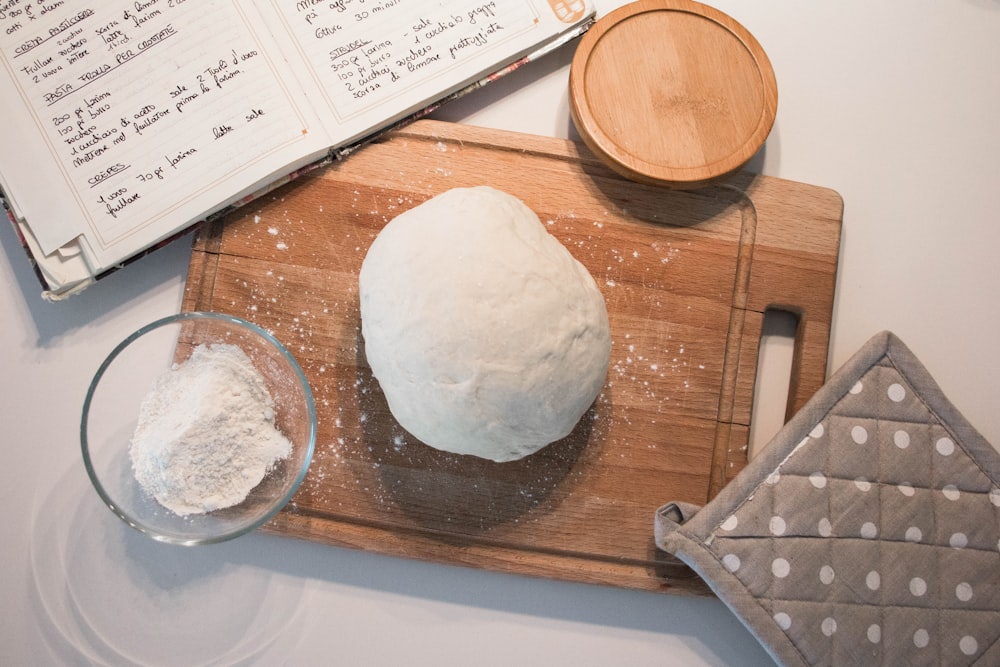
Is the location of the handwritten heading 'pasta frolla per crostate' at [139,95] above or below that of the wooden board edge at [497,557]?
above

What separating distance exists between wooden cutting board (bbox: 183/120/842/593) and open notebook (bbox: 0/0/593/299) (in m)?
0.06

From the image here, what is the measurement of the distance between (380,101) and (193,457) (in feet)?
1.98

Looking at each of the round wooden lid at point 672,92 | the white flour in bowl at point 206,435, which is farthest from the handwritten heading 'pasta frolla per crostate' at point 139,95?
the round wooden lid at point 672,92

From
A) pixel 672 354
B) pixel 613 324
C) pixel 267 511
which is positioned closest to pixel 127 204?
pixel 267 511

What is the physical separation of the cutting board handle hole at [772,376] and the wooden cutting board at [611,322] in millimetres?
31

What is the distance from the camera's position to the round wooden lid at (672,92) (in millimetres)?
1106

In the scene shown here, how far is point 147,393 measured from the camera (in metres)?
1.09

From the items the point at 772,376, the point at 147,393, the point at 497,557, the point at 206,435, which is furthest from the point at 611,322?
the point at 147,393

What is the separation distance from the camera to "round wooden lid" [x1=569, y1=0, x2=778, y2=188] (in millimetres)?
1106

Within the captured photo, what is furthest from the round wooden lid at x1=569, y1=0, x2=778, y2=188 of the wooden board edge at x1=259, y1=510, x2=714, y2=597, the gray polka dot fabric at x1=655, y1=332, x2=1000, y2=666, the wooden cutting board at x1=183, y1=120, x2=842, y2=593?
the wooden board edge at x1=259, y1=510, x2=714, y2=597

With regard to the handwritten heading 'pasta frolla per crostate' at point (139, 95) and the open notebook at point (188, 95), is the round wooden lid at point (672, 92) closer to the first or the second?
the open notebook at point (188, 95)

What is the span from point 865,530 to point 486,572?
0.59 metres

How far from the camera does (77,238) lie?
1.07 m

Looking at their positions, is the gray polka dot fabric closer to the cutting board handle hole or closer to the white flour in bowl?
the cutting board handle hole
